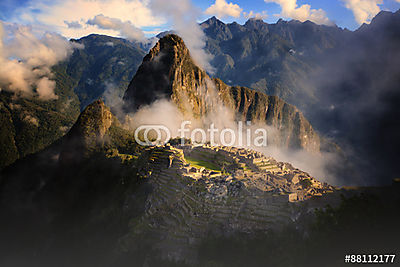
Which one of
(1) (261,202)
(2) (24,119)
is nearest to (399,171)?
(1) (261,202)

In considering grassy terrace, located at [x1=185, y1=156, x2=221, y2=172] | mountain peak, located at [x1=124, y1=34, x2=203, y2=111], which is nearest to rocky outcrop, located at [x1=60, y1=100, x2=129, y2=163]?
grassy terrace, located at [x1=185, y1=156, x2=221, y2=172]

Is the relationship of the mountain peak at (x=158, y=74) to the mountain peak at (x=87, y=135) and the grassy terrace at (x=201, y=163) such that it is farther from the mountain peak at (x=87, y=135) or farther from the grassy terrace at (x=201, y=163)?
the grassy terrace at (x=201, y=163)

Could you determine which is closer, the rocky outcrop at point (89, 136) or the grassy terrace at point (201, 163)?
the grassy terrace at point (201, 163)

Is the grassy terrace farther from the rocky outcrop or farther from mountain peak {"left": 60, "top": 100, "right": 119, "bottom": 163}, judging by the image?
mountain peak {"left": 60, "top": 100, "right": 119, "bottom": 163}

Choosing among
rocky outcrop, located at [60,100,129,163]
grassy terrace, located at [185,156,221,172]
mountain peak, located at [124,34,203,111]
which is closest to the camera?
grassy terrace, located at [185,156,221,172]

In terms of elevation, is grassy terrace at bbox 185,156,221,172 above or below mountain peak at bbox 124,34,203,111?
below

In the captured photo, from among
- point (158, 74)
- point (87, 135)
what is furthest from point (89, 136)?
point (158, 74)

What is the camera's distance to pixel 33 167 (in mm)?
86812

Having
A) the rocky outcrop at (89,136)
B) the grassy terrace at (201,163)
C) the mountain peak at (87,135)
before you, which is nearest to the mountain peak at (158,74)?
the rocky outcrop at (89,136)

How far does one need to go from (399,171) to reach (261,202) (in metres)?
185

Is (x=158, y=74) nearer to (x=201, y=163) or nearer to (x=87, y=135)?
(x=87, y=135)

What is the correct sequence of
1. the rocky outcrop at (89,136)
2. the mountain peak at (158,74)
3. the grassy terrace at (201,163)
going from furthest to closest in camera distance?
the mountain peak at (158,74)
the rocky outcrop at (89,136)
the grassy terrace at (201,163)

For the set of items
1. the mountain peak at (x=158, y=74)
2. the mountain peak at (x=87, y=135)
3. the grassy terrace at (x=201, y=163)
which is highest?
the mountain peak at (x=158, y=74)

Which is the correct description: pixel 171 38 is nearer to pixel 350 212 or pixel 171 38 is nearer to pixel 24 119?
pixel 24 119
